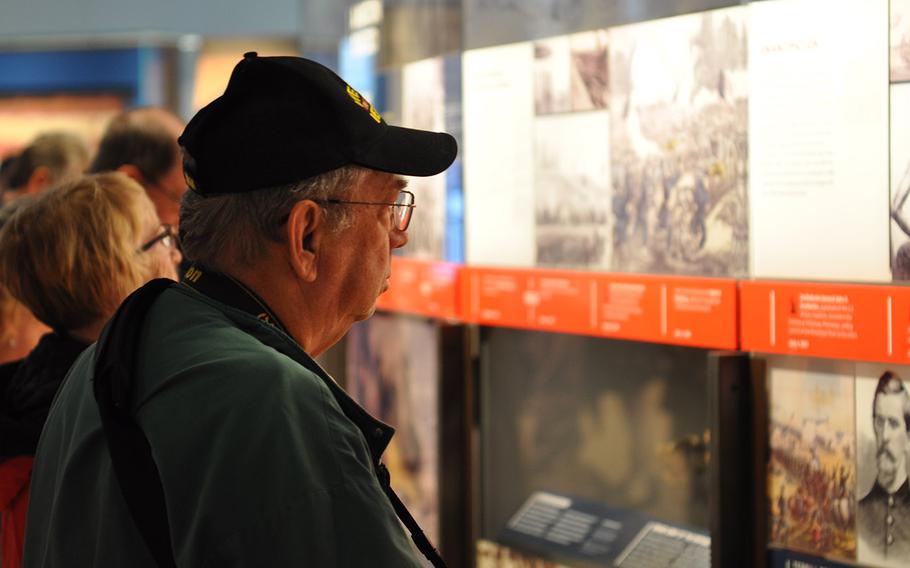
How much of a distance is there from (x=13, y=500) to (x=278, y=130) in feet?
4.25

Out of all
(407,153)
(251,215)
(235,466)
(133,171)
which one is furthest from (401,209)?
(133,171)

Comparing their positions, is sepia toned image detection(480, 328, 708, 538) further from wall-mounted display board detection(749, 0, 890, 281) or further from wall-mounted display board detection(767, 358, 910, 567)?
wall-mounted display board detection(749, 0, 890, 281)

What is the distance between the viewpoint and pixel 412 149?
1691 millimetres

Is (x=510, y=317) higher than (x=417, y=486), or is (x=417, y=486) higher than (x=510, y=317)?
(x=510, y=317)

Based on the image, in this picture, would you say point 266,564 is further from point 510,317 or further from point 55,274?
point 510,317

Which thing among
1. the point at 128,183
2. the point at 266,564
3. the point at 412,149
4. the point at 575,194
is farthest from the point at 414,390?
the point at 266,564

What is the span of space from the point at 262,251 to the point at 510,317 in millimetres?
1687

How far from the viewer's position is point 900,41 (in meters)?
2.25

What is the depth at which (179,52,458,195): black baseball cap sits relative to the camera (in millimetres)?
1568

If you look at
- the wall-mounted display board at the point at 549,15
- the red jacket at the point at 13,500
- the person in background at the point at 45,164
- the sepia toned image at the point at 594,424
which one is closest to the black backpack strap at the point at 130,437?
the red jacket at the point at 13,500

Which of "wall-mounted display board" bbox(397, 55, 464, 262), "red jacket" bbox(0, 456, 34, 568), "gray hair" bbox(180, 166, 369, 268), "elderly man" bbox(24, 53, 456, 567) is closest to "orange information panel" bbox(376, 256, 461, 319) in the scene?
"wall-mounted display board" bbox(397, 55, 464, 262)

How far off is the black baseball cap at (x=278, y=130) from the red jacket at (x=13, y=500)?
3.59 ft

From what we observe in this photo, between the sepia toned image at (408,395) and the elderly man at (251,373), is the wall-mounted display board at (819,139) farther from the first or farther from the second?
the sepia toned image at (408,395)

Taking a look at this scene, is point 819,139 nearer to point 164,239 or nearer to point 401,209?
point 401,209
